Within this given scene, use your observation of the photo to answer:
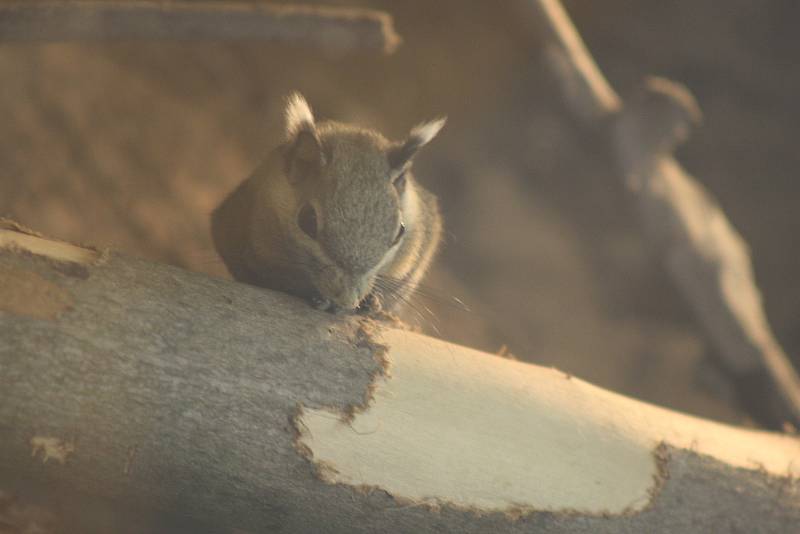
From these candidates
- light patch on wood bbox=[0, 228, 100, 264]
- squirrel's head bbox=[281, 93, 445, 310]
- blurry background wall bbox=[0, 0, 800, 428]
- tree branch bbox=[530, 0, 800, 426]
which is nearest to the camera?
light patch on wood bbox=[0, 228, 100, 264]

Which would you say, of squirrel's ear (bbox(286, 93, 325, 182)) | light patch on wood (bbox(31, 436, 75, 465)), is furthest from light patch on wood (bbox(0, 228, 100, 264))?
squirrel's ear (bbox(286, 93, 325, 182))

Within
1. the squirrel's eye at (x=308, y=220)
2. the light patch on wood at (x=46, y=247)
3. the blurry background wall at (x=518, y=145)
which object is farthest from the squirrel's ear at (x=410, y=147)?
the blurry background wall at (x=518, y=145)

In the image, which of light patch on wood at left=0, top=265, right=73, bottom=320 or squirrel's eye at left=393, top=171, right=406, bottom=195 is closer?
light patch on wood at left=0, top=265, right=73, bottom=320

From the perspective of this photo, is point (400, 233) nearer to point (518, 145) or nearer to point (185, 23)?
point (185, 23)

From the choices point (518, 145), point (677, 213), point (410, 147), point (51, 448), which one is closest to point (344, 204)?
point (410, 147)

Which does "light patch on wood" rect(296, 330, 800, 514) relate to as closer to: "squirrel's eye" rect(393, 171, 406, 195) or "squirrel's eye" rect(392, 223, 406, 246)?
"squirrel's eye" rect(392, 223, 406, 246)

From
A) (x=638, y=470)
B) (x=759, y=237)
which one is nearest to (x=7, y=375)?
(x=638, y=470)

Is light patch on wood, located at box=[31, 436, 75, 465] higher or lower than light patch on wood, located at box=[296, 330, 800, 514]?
lower

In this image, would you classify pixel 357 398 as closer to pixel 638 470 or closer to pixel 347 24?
pixel 638 470
